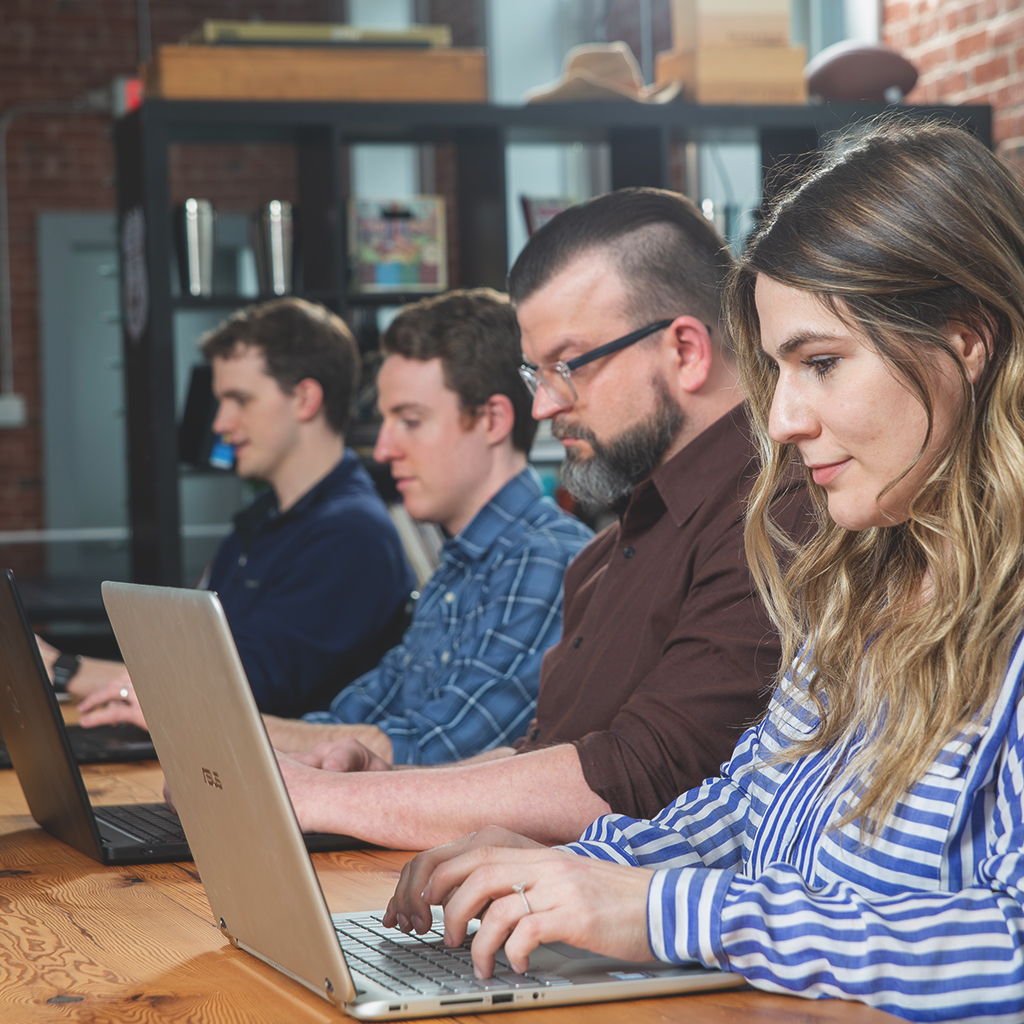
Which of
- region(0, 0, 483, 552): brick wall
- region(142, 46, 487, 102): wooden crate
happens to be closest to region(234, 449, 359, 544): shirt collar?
region(142, 46, 487, 102): wooden crate

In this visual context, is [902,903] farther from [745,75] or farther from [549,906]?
[745,75]

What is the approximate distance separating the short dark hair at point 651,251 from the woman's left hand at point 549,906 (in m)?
0.90

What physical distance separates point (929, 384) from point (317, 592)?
1.75m

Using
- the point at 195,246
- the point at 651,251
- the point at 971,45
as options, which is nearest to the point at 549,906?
the point at 651,251

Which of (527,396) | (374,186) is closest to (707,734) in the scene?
(527,396)

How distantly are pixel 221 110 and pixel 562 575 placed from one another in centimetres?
180

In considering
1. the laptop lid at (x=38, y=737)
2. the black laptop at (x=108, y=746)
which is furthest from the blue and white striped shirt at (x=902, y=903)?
the black laptop at (x=108, y=746)

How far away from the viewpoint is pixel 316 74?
133 inches

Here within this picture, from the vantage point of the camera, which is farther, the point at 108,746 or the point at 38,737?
the point at 108,746

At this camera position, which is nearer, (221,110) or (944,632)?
(944,632)

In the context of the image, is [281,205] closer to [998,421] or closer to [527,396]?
[527,396]

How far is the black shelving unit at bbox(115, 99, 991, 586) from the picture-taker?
129 inches

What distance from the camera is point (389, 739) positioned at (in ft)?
6.44

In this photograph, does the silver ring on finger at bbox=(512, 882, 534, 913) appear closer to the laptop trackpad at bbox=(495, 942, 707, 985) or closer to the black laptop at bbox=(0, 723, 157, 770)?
the laptop trackpad at bbox=(495, 942, 707, 985)
